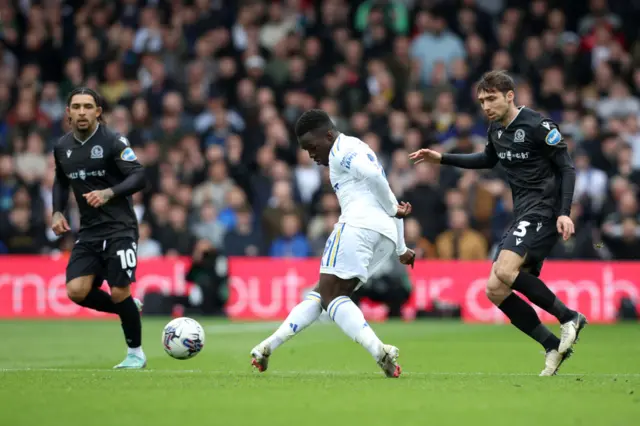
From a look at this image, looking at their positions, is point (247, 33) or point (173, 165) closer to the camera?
point (173, 165)

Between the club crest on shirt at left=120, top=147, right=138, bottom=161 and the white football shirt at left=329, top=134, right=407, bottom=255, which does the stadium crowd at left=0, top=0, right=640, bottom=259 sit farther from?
the white football shirt at left=329, top=134, right=407, bottom=255

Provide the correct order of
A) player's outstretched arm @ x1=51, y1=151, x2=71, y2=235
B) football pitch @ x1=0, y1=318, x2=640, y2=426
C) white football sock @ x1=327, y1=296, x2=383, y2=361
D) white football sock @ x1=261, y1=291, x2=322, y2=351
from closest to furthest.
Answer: football pitch @ x1=0, y1=318, x2=640, y2=426
white football sock @ x1=327, y1=296, x2=383, y2=361
white football sock @ x1=261, y1=291, x2=322, y2=351
player's outstretched arm @ x1=51, y1=151, x2=71, y2=235

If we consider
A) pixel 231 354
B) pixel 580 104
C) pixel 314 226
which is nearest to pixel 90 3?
pixel 314 226

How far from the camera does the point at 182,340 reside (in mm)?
10172

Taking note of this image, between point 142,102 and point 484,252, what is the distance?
7290 millimetres

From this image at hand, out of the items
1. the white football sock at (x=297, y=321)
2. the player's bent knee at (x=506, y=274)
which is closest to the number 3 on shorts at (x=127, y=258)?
the white football sock at (x=297, y=321)

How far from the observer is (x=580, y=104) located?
21281 mm

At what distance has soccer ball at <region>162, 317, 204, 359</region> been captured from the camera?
1018 cm

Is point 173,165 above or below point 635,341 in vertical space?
above

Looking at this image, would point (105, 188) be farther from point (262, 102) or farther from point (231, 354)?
point (262, 102)

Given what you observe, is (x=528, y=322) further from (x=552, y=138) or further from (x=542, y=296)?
(x=552, y=138)

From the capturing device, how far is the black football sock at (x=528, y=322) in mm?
9523

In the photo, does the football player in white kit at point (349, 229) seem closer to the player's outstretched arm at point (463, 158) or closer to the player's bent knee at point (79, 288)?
the player's outstretched arm at point (463, 158)

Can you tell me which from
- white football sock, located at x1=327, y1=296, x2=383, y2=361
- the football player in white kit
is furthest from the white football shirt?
white football sock, located at x1=327, y1=296, x2=383, y2=361
